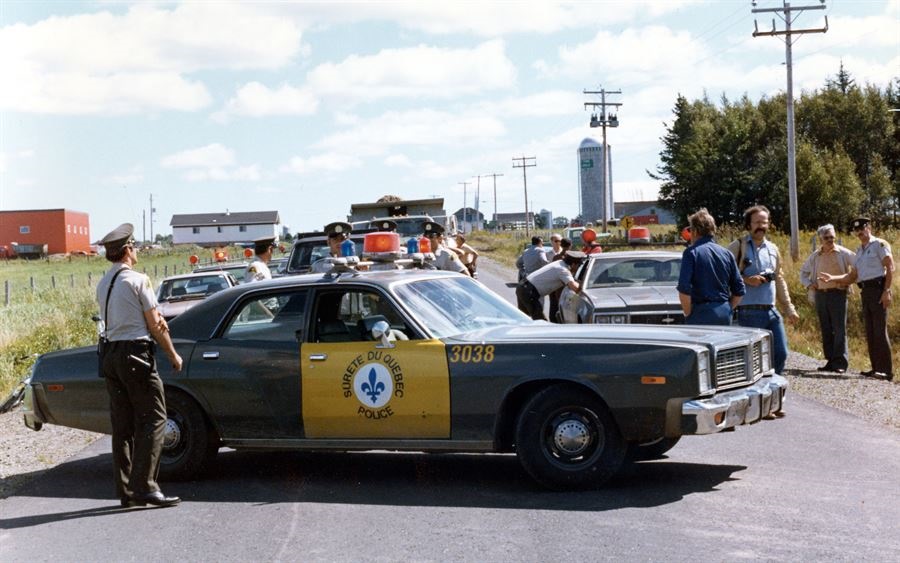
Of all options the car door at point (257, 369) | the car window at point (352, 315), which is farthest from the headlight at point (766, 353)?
the car door at point (257, 369)

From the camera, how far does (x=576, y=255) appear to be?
1428cm

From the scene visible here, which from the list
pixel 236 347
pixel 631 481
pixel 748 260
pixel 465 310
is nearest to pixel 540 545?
pixel 631 481

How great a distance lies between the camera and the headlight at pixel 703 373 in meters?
7.34

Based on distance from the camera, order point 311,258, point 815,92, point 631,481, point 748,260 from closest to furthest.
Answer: point 631,481, point 748,260, point 311,258, point 815,92

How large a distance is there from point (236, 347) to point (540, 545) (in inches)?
124

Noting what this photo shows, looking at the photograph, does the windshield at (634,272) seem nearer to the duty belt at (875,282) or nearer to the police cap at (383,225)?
the duty belt at (875,282)

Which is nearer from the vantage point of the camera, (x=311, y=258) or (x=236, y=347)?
(x=236, y=347)

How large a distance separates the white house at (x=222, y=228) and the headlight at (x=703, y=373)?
138 meters

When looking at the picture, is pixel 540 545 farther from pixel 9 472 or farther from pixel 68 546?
pixel 9 472

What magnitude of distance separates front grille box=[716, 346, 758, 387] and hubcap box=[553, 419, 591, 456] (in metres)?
0.94

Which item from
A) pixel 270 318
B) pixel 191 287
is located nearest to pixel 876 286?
pixel 270 318

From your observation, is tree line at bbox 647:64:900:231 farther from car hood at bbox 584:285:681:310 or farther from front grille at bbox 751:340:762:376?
front grille at bbox 751:340:762:376

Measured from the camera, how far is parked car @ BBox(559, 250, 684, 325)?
13.4 m

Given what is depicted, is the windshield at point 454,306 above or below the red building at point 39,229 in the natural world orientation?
below
